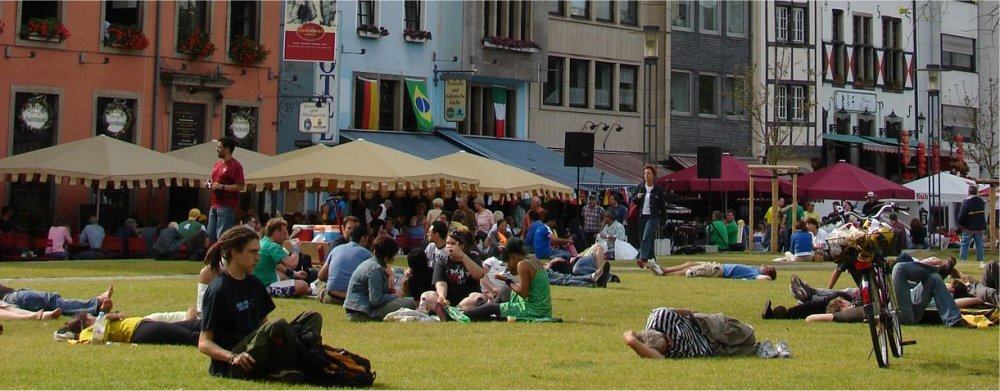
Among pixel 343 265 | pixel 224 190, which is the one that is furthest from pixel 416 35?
pixel 343 265

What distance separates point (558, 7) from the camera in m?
53.8

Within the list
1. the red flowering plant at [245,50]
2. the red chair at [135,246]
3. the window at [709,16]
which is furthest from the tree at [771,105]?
the red chair at [135,246]

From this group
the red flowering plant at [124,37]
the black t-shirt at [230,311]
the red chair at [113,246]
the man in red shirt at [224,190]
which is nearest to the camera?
the black t-shirt at [230,311]

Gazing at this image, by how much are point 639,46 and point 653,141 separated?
139 inches

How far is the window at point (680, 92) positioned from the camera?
58206mm

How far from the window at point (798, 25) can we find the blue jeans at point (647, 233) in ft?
119

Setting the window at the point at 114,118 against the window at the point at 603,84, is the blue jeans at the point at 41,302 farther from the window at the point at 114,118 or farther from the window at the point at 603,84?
the window at the point at 603,84

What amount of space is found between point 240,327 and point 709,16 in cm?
5018

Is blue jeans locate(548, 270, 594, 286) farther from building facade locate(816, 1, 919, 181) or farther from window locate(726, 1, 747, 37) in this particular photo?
building facade locate(816, 1, 919, 181)

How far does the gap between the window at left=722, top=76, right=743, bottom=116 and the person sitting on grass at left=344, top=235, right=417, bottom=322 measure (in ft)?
145

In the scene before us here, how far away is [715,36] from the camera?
5959cm

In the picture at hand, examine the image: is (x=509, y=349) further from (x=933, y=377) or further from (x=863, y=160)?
(x=863, y=160)

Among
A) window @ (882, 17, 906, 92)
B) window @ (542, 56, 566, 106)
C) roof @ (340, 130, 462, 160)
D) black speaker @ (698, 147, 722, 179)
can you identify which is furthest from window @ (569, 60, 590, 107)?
window @ (882, 17, 906, 92)

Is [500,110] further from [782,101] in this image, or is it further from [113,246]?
[113,246]
